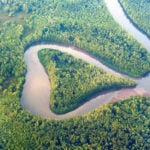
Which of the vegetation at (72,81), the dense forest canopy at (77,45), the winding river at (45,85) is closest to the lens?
the dense forest canopy at (77,45)

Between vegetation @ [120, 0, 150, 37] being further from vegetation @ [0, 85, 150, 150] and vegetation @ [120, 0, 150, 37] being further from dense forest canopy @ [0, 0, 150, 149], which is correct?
vegetation @ [0, 85, 150, 150]

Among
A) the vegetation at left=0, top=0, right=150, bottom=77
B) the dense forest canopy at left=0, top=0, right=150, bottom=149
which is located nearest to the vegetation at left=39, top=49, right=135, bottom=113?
the dense forest canopy at left=0, top=0, right=150, bottom=149

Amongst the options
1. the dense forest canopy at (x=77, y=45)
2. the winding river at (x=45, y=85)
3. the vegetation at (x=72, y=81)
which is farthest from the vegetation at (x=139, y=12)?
the vegetation at (x=72, y=81)

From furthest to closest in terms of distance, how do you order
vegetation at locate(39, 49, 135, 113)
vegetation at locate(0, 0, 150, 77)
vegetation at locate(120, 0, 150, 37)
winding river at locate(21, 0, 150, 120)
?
vegetation at locate(120, 0, 150, 37)
vegetation at locate(0, 0, 150, 77)
vegetation at locate(39, 49, 135, 113)
winding river at locate(21, 0, 150, 120)

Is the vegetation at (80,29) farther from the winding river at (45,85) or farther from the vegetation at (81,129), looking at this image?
the vegetation at (81,129)

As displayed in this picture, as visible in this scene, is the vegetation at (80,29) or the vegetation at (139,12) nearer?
the vegetation at (80,29)

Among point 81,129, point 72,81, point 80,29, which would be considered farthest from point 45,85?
point 80,29
